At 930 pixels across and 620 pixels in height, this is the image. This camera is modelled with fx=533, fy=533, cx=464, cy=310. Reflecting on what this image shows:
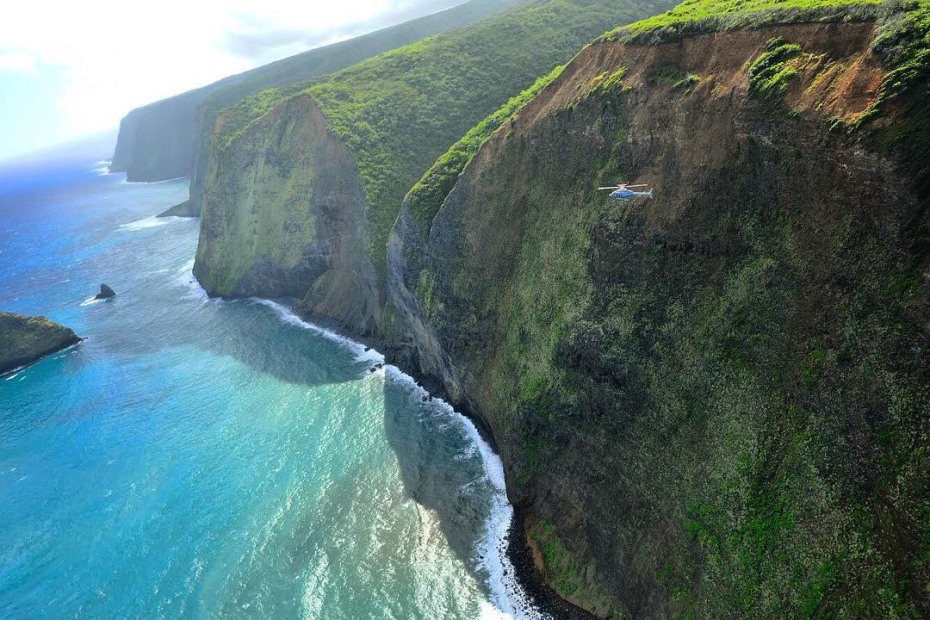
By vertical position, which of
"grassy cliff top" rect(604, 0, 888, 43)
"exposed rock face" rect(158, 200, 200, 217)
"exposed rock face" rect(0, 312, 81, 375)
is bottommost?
"exposed rock face" rect(158, 200, 200, 217)

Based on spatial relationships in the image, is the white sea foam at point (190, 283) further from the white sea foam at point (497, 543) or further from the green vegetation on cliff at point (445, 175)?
the white sea foam at point (497, 543)

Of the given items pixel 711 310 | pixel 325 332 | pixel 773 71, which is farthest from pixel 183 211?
pixel 773 71

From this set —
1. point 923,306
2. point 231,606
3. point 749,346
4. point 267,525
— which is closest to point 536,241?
point 749,346

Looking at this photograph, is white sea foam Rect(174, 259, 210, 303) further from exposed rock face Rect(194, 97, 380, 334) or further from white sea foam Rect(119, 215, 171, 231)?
white sea foam Rect(119, 215, 171, 231)

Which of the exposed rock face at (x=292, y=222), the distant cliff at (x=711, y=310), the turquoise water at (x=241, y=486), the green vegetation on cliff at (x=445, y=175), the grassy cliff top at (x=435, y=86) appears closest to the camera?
the distant cliff at (x=711, y=310)

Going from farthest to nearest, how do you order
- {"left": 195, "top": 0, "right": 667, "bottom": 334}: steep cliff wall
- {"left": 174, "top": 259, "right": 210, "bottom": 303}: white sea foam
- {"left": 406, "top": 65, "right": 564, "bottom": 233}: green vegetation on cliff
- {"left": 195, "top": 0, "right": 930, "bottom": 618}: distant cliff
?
{"left": 174, "top": 259, "right": 210, "bottom": 303}: white sea foam < {"left": 195, "top": 0, "right": 667, "bottom": 334}: steep cliff wall < {"left": 406, "top": 65, "right": 564, "bottom": 233}: green vegetation on cliff < {"left": 195, "top": 0, "right": 930, "bottom": 618}: distant cliff

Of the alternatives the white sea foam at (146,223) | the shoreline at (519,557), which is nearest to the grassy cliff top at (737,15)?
the shoreline at (519,557)

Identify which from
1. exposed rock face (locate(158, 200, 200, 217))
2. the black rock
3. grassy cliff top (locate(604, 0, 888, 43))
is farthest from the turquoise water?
exposed rock face (locate(158, 200, 200, 217))
